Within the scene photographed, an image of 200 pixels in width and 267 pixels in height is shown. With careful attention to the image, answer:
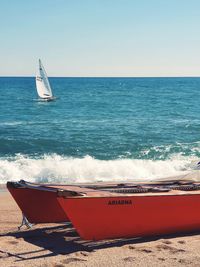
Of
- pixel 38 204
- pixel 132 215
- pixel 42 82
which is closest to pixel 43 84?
pixel 42 82

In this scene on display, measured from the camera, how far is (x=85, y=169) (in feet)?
63.7

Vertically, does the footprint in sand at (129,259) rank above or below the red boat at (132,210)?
below

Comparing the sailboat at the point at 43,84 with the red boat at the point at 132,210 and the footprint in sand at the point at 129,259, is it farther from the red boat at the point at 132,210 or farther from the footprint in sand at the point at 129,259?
the footprint in sand at the point at 129,259

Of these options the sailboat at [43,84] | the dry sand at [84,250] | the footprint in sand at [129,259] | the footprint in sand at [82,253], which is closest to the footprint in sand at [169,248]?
the dry sand at [84,250]

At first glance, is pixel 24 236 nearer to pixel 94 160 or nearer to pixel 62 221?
pixel 62 221

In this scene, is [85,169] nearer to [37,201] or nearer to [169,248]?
[37,201]

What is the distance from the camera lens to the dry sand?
321 inches

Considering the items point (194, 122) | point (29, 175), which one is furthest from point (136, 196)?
point (194, 122)

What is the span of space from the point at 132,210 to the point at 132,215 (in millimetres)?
108

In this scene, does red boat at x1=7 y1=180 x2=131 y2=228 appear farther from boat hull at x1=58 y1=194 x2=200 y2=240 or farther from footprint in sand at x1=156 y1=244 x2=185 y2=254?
footprint in sand at x1=156 y1=244 x2=185 y2=254

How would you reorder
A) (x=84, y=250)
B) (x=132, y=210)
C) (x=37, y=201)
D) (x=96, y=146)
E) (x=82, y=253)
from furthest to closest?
(x=96, y=146) → (x=37, y=201) → (x=132, y=210) → (x=84, y=250) → (x=82, y=253)

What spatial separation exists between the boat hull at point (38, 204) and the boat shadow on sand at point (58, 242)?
0.20 metres

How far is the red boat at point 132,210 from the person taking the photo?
8906 millimetres

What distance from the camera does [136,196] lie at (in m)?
9.25
